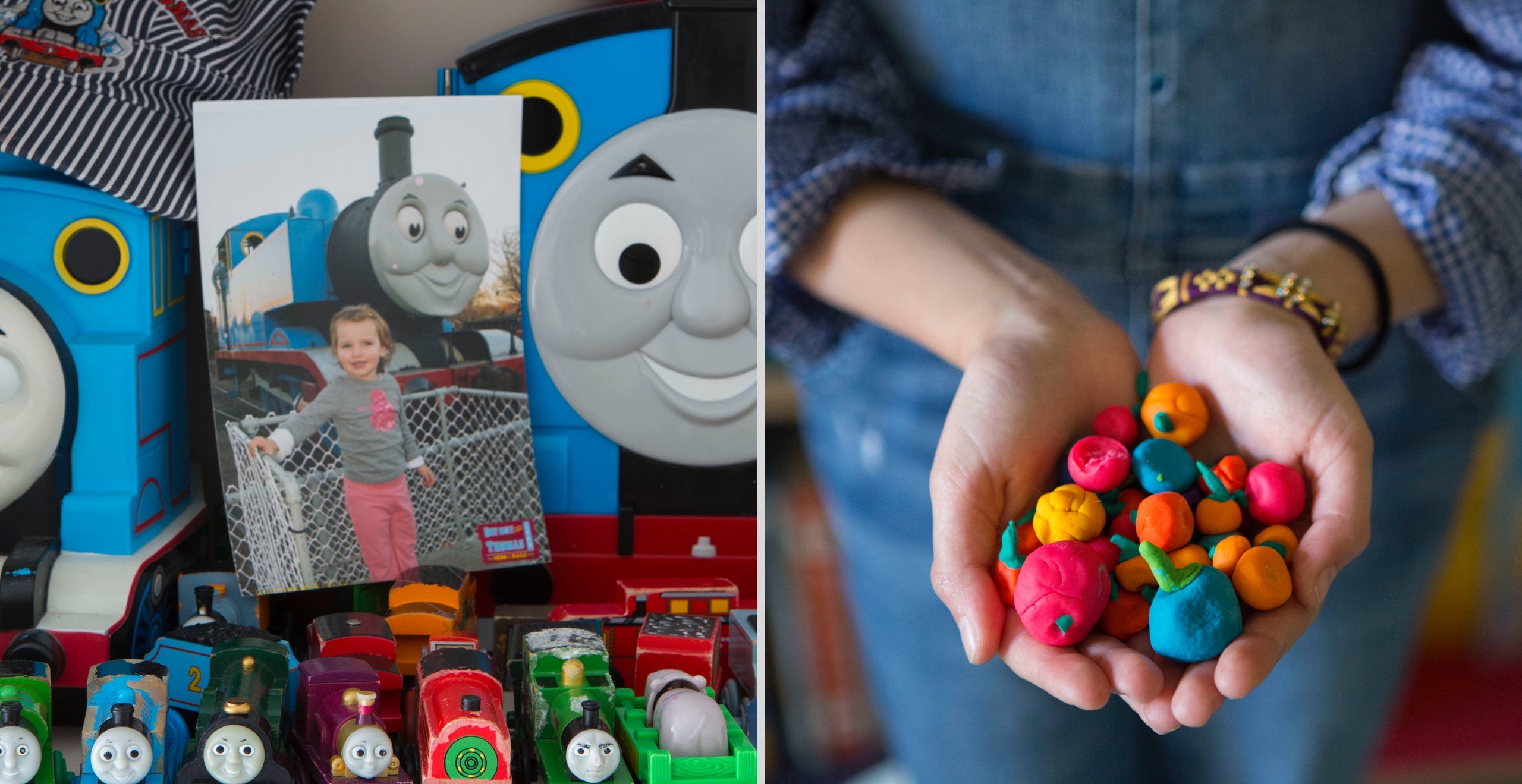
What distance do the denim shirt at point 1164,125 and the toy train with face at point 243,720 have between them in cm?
59

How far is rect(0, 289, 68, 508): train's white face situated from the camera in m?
1.22

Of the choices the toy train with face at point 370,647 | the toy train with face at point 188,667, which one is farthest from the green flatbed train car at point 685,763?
the toy train with face at point 188,667

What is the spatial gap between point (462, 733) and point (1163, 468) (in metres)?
0.63

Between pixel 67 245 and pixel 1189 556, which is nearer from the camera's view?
pixel 1189 556

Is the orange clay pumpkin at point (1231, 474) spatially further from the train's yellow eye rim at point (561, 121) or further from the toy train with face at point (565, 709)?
the train's yellow eye rim at point (561, 121)

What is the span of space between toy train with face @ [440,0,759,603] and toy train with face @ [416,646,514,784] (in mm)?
396

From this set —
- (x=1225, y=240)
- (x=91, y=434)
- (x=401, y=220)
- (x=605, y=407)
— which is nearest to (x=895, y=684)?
(x=1225, y=240)

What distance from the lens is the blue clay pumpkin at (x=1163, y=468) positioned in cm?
66

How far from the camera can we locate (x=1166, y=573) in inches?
23.2

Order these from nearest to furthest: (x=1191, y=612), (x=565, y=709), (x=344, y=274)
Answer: (x=1191, y=612), (x=565, y=709), (x=344, y=274)

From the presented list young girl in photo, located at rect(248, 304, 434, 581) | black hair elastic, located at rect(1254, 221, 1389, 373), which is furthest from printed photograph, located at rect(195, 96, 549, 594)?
black hair elastic, located at rect(1254, 221, 1389, 373)

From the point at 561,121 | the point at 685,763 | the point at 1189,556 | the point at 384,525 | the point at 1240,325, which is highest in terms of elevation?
the point at 561,121

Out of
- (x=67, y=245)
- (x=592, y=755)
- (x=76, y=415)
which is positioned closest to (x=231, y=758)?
(x=592, y=755)

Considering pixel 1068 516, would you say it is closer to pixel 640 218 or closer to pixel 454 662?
pixel 454 662
